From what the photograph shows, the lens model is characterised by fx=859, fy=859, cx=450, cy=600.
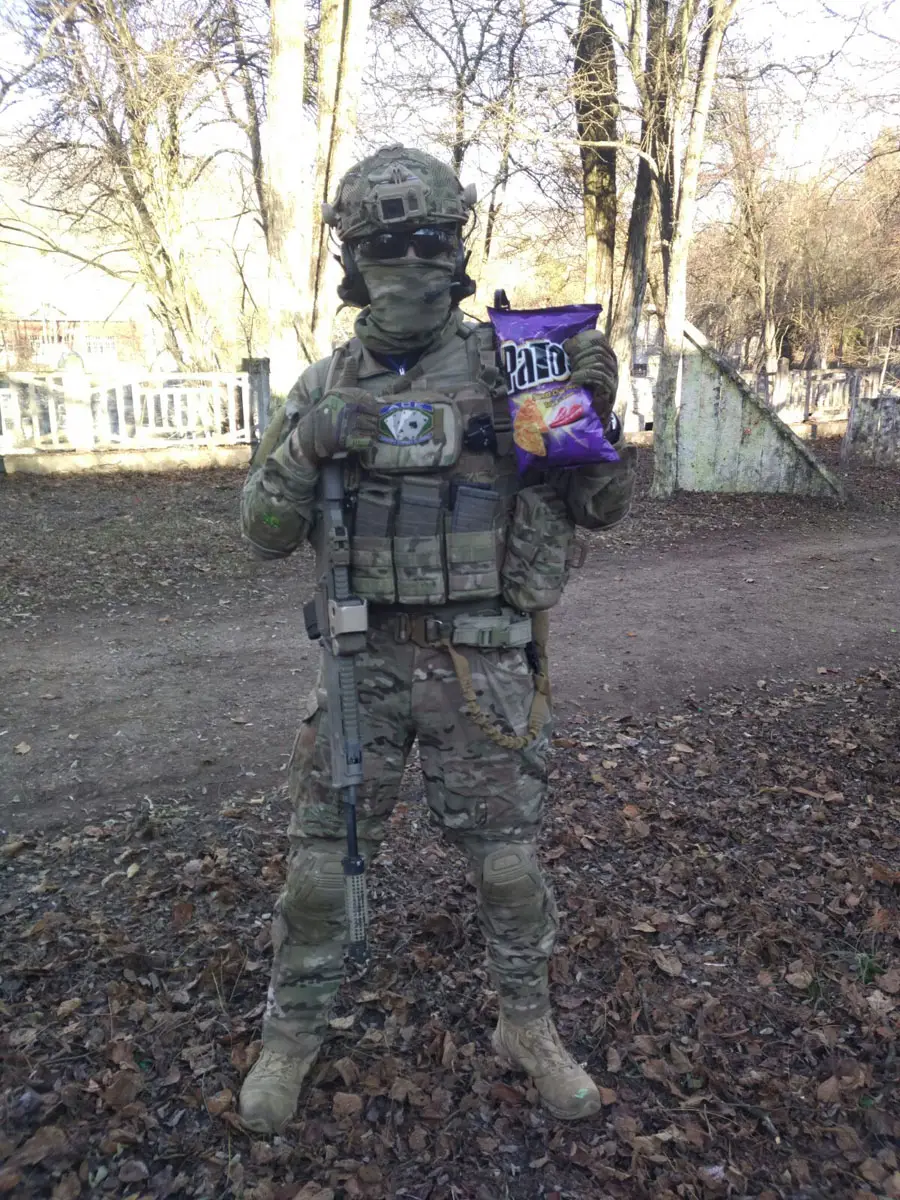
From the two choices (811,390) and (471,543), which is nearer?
(471,543)

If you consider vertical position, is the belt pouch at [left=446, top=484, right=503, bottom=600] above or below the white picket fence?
below

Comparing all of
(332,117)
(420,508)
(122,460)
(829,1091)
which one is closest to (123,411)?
(122,460)

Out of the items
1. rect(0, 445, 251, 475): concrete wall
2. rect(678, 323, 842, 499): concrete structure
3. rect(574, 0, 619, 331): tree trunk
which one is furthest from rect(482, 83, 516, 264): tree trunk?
rect(0, 445, 251, 475): concrete wall

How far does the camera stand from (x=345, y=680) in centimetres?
237

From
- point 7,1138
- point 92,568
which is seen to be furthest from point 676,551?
point 7,1138

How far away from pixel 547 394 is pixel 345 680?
0.94 m

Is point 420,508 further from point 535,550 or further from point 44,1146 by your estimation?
point 44,1146

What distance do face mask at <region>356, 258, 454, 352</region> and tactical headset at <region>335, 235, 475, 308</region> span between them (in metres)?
0.05

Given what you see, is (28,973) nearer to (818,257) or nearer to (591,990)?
(591,990)

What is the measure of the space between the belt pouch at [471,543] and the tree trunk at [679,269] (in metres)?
9.72

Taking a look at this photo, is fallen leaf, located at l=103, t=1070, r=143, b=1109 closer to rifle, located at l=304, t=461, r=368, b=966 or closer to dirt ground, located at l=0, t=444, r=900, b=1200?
dirt ground, located at l=0, t=444, r=900, b=1200

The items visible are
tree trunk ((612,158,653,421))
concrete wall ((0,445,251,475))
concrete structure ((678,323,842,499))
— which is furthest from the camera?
tree trunk ((612,158,653,421))

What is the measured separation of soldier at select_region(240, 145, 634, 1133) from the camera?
92.6 inches

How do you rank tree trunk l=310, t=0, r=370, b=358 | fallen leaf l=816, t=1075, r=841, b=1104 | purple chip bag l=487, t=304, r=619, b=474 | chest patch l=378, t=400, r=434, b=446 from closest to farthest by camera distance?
purple chip bag l=487, t=304, r=619, b=474, chest patch l=378, t=400, r=434, b=446, fallen leaf l=816, t=1075, r=841, b=1104, tree trunk l=310, t=0, r=370, b=358
